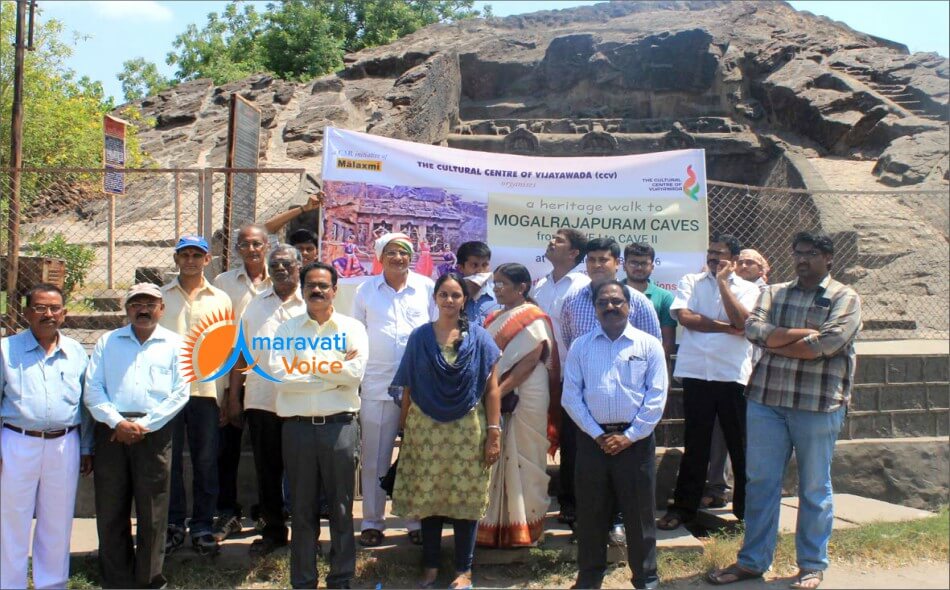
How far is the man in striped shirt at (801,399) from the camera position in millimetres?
4418

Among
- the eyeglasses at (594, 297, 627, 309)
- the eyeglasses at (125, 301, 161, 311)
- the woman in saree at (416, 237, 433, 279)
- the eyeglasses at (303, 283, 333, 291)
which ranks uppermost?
the woman in saree at (416, 237, 433, 279)

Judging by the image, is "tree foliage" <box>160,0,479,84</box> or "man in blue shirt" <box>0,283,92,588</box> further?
"tree foliage" <box>160,0,479,84</box>

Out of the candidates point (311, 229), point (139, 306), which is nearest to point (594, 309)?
point (139, 306)

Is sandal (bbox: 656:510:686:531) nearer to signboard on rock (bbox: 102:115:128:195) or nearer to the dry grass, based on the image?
the dry grass

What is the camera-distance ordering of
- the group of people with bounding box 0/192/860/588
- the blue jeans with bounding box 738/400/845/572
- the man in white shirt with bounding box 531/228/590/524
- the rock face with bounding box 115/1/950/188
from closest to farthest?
the group of people with bounding box 0/192/860/588, the blue jeans with bounding box 738/400/845/572, the man in white shirt with bounding box 531/228/590/524, the rock face with bounding box 115/1/950/188

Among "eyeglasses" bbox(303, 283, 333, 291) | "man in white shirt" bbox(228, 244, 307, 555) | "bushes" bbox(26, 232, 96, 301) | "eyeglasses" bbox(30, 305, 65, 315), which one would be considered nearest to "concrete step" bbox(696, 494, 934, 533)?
"man in white shirt" bbox(228, 244, 307, 555)

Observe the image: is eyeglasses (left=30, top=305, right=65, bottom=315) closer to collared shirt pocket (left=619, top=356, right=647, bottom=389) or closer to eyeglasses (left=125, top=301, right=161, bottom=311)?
eyeglasses (left=125, top=301, right=161, bottom=311)

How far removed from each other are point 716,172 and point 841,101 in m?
2.75

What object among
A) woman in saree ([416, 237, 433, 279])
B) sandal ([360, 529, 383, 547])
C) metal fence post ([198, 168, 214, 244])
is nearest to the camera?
sandal ([360, 529, 383, 547])

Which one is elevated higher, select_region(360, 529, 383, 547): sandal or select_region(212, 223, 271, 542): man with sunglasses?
select_region(212, 223, 271, 542): man with sunglasses

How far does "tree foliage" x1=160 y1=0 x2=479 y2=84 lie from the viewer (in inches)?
1227

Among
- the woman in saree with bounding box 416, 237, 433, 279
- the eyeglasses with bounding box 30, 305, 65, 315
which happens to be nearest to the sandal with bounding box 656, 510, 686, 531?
the woman in saree with bounding box 416, 237, 433, 279

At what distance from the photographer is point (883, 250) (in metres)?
10.4

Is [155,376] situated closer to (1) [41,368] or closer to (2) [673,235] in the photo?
(1) [41,368]
